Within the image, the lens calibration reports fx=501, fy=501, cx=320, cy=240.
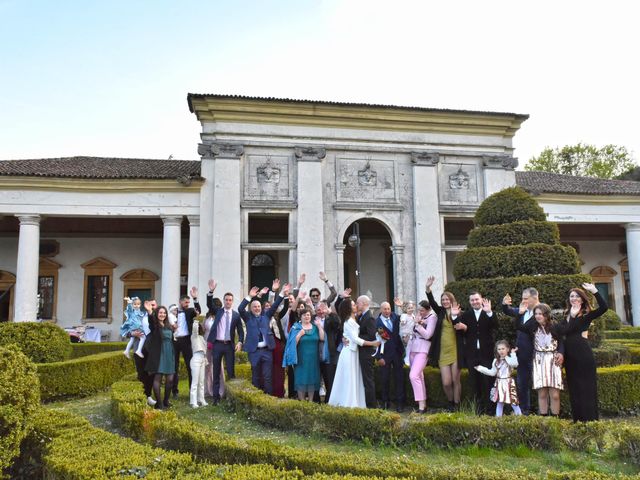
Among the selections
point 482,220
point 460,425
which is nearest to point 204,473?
point 460,425

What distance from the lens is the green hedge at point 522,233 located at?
9172 mm

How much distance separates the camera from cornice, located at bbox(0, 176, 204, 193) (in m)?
18.2

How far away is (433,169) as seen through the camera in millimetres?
20625

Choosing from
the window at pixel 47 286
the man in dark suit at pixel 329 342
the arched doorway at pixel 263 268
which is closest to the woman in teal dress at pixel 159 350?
the man in dark suit at pixel 329 342

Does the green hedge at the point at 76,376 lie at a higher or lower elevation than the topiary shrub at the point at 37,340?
lower

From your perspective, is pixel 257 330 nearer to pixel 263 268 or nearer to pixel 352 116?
pixel 352 116

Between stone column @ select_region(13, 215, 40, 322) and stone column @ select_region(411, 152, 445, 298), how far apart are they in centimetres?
1425

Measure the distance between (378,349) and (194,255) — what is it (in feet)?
39.2

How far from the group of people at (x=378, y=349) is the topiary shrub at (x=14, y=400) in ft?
9.92

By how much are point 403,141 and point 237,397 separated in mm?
15195

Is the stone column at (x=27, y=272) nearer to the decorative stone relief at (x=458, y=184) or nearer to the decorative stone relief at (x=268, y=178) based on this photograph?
the decorative stone relief at (x=268, y=178)

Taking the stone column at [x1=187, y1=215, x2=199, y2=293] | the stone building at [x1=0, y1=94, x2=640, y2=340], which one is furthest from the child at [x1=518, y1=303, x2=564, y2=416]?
the stone column at [x1=187, y1=215, x2=199, y2=293]

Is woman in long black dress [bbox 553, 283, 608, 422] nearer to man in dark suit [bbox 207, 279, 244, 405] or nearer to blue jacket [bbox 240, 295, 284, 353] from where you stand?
blue jacket [bbox 240, 295, 284, 353]

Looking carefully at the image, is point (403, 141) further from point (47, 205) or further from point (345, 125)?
point (47, 205)
